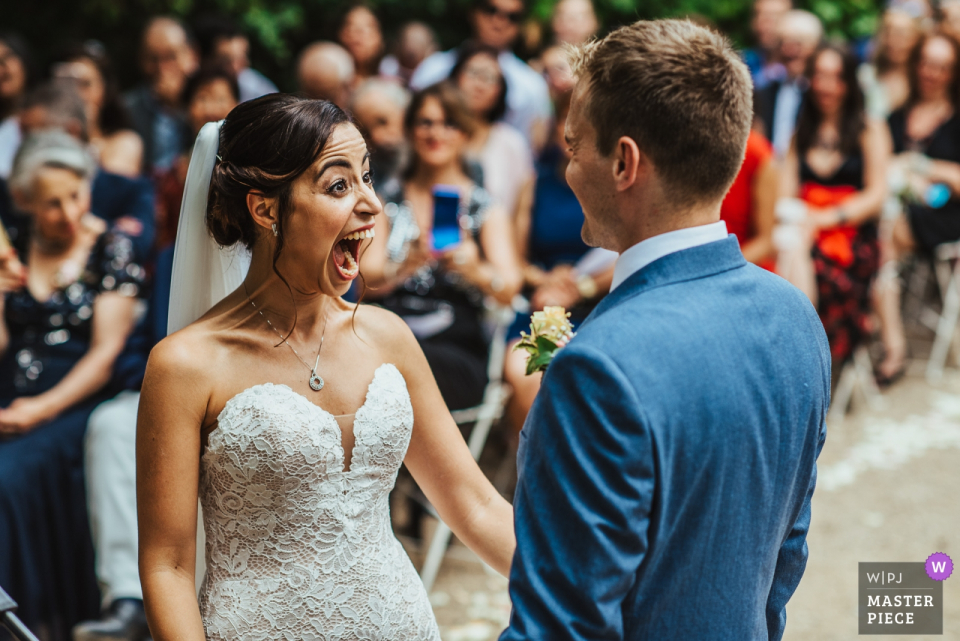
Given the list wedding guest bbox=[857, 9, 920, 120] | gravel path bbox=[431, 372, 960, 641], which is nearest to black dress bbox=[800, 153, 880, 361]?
gravel path bbox=[431, 372, 960, 641]

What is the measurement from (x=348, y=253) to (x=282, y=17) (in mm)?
8124

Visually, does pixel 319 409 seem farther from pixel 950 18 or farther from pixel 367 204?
pixel 950 18

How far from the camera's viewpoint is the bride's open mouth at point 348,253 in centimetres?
198

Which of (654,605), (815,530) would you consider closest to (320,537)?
(654,605)

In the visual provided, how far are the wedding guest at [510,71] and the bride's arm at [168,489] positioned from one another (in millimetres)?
5017

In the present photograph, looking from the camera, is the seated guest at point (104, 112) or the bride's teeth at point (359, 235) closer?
the bride's teeth at point (359, 235)

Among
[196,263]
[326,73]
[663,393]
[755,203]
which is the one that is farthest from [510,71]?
[663,393]

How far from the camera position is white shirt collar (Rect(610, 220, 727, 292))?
4.71ft

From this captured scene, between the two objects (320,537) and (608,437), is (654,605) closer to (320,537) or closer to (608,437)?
(608,437)

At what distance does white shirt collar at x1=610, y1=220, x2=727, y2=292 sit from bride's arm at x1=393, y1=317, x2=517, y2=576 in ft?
2.81

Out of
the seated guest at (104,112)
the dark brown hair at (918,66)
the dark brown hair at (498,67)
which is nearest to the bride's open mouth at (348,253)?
the dark brown hair at (498,67)

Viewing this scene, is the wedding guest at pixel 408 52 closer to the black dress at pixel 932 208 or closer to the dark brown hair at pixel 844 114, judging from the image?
the dark brown hair at pixel 844 114

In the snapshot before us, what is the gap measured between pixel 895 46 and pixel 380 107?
4.59 m

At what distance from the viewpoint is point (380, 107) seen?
500cm
